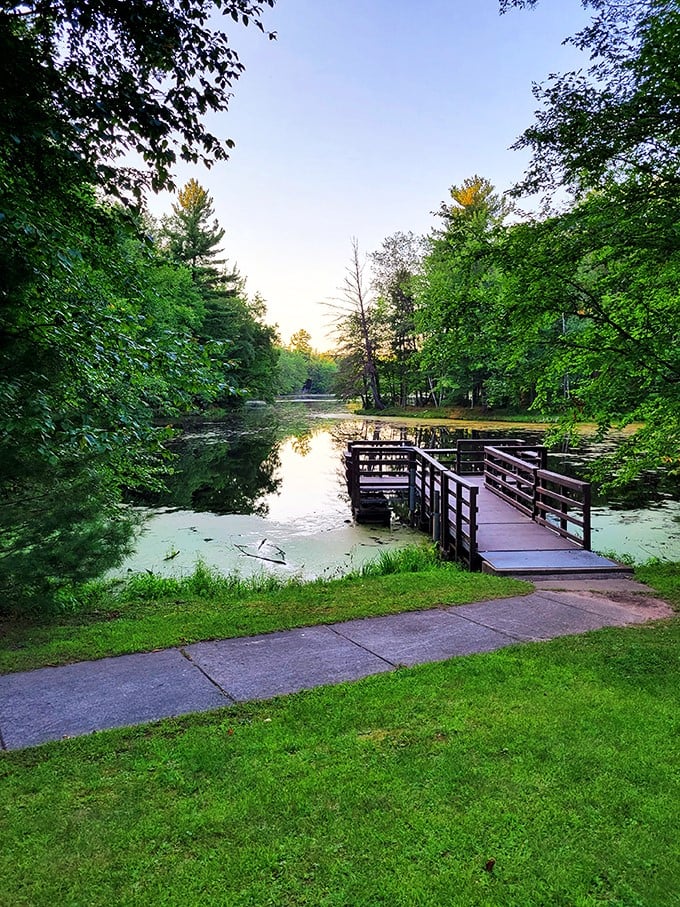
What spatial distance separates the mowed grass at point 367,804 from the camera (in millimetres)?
1781

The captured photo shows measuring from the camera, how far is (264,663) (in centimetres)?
363

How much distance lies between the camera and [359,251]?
4459 cm

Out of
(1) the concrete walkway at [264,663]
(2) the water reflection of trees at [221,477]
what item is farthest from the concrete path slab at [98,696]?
(2) the water reflection of trees at [221,477]

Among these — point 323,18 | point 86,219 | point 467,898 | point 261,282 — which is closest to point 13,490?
point 86,219

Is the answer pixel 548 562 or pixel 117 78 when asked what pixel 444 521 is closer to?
pixel 548 562

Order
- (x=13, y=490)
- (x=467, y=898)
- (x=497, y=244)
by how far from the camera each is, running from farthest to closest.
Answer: (x=497, y=244), (x=13, y=490), (x=467, y=898)

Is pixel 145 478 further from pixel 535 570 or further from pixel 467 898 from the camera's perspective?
pixel 467 898

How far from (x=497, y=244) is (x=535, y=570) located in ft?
11.7

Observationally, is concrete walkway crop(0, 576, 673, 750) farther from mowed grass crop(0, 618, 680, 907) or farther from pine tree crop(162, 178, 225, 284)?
pine tree crop(162, 178, 225, 284)

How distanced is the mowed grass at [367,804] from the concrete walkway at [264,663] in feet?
0.77

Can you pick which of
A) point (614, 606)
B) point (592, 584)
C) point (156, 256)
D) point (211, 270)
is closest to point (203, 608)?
point (156, 256)

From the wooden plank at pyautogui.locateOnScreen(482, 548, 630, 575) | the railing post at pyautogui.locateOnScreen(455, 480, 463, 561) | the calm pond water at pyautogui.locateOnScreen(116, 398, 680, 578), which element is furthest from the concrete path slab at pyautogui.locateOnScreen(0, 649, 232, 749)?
the railing post at pyautogui.locateOnScreen(455, 480, 463, 561)

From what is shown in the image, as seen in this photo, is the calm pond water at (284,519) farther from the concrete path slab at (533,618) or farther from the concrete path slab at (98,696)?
the concrete path slab at (533,618)

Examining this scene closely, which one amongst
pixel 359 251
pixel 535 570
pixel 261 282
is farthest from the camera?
pixel 261 282
